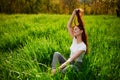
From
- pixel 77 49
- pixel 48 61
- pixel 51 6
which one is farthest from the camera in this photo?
pixel 51 6

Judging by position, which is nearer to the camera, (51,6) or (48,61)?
(48,61)

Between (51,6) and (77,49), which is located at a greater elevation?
(77,49)

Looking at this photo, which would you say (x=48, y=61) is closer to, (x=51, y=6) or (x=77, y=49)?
(x=77, y=49)

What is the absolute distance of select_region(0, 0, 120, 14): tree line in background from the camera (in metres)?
7.27

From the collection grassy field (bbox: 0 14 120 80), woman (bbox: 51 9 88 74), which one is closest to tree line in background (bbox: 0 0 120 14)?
grassy field (bbox: 0 14 120 80)

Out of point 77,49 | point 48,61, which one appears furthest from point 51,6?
point 77,49

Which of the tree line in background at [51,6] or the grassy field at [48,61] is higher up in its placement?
the grassy field at [48,61]

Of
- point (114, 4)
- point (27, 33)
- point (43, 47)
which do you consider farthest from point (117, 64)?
point (114, 4)

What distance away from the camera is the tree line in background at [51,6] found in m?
7.27

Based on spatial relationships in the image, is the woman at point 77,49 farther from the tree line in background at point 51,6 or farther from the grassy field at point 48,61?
the tree line in background at point 51,6

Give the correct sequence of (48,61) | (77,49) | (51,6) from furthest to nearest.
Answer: (51,6) → (48,61) → (77,49)

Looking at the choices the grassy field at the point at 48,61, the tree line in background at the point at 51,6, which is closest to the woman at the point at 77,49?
the grassy field at the point at 48,61

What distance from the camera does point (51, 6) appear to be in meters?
7.77

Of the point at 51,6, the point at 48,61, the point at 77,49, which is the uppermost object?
the point at 77,49
